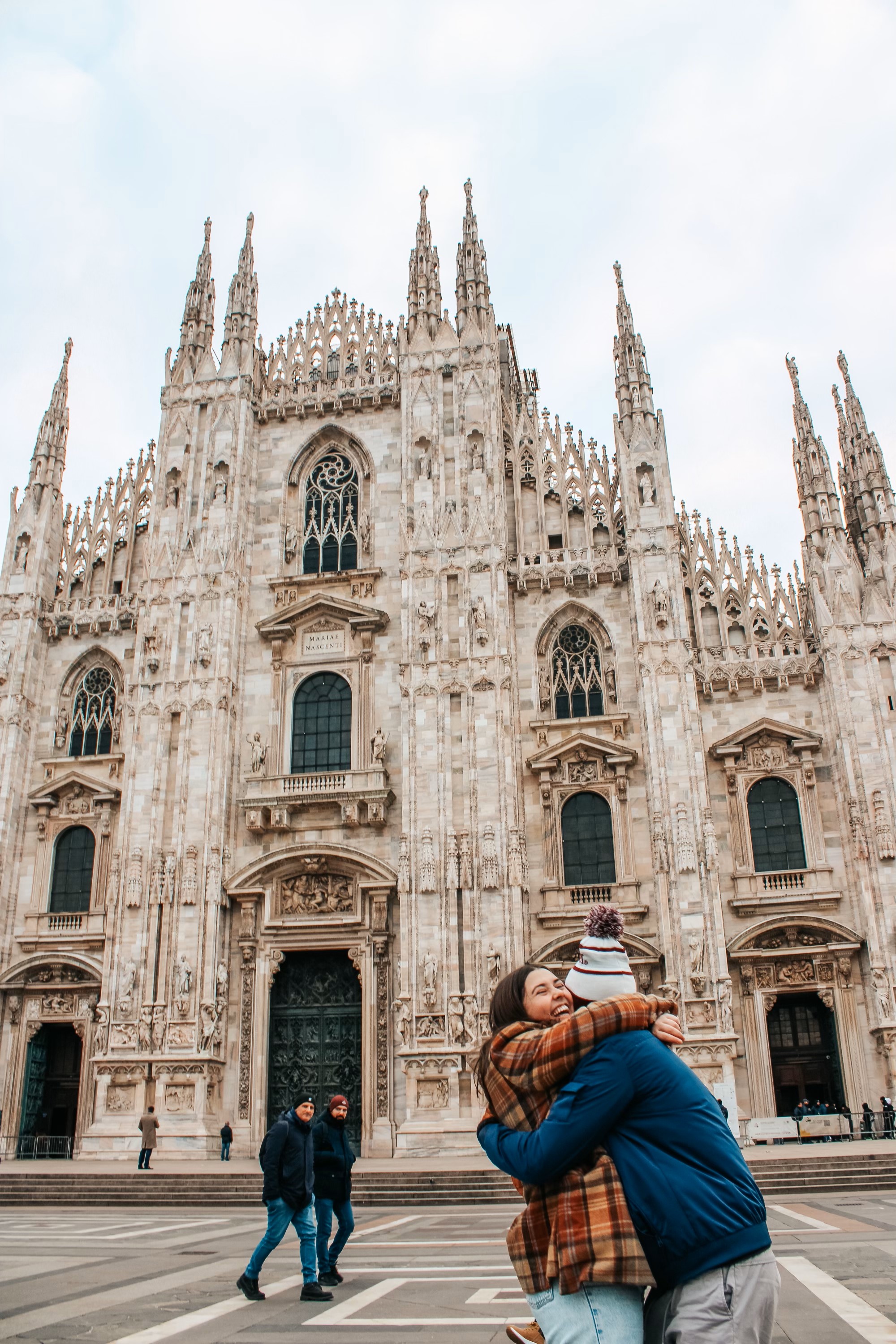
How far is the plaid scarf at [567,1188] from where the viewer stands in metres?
2.83

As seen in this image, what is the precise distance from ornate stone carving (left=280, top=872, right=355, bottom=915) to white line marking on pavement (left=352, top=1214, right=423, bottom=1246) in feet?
35.0

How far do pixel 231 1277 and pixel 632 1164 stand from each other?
7338 millimetres

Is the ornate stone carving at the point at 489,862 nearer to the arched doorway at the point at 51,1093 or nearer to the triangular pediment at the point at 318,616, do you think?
the triangular pediment at the point at 318,616

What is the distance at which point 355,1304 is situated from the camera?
24.0ft

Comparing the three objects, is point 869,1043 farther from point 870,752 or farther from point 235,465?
point 235,465

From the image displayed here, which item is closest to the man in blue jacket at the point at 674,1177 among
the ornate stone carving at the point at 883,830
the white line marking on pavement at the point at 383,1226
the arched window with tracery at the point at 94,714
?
the white line marking on pavement at the point at 383,1226

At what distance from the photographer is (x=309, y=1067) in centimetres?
2445

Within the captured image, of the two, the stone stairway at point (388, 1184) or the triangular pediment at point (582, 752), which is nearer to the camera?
the stone stairway at point (388, 1184)

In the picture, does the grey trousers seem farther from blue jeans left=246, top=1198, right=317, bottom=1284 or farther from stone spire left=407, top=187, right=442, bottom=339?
stone spire left=407, top=187, right=442, bottom=339

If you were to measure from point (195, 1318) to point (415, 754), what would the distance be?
61.5ft

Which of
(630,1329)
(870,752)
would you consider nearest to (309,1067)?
(870,752)

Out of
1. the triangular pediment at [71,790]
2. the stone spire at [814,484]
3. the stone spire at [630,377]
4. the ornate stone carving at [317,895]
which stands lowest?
the ornate stone carving at [317,895]

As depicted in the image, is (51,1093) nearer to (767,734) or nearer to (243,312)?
(767,734)

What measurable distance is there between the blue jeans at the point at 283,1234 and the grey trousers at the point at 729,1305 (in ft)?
18.4
